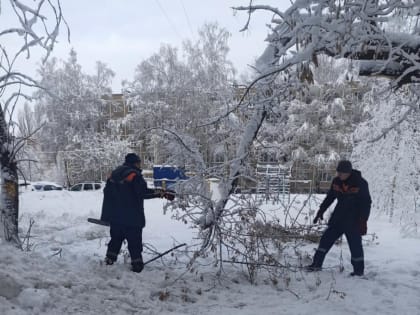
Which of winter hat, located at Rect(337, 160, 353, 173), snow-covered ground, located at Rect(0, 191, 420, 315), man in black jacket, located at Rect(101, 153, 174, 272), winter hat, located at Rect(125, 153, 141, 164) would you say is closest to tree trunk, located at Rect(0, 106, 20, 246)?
snow-covered ground, located at Rect(0, 191, 420, 315)

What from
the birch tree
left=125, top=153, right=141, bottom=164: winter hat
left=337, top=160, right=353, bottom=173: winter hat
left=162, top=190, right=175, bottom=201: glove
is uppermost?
the birch tree

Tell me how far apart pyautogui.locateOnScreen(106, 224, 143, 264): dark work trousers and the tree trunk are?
4.43 ft

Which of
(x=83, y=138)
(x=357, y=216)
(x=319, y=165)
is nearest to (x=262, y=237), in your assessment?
(x=357, y=216)

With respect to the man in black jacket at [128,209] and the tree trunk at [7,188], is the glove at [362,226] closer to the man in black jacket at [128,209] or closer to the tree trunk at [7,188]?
the man in black jacket at [128,209]

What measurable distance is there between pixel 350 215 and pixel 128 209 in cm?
274

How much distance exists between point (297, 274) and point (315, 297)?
3.14 ft

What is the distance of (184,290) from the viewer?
447 cm

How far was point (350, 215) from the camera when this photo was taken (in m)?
5.23

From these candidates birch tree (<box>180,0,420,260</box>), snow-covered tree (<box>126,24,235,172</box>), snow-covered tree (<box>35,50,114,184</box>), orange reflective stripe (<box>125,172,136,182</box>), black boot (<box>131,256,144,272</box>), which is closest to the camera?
birch tree (<box>180,0,420,260</box>)

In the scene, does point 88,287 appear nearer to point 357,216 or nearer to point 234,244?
point 234,244

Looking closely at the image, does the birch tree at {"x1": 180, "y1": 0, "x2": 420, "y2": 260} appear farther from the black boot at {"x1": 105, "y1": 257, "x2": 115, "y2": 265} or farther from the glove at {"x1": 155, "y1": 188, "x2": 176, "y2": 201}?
the black boot at {"x1": 105, "y1": 257, "x2": 115, "y2": 265}

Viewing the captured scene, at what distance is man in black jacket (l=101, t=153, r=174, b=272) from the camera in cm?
509

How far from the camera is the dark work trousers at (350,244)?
5.14m

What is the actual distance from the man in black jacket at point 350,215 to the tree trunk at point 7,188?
388 cm
